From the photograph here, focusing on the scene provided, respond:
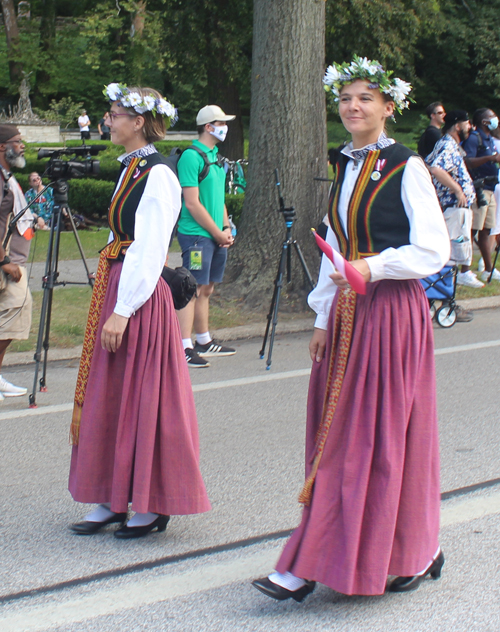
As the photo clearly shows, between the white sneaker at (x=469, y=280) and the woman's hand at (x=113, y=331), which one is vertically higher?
the woman's hand at (x=113, y=331)

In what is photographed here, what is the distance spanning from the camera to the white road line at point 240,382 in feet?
18.0

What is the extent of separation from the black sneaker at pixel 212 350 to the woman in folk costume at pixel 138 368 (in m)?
3.41

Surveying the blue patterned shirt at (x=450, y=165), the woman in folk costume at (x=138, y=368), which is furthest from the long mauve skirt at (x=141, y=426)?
the blue patterned shirt at (x=450, y=165)

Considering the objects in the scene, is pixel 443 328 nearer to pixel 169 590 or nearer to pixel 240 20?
pixel 169 590

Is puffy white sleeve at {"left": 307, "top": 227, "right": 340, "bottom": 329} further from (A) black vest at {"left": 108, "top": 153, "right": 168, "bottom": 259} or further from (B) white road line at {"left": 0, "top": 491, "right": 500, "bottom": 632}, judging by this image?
(B) white road line at {"left": 0, "top": 491, "right": 500, "bottom": 632}

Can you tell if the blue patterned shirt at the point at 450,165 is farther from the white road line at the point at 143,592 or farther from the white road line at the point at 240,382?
the white road line at the point at 143,592

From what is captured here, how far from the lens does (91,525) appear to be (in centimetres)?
372

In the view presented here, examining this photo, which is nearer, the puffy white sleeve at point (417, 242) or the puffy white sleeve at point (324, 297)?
the puffy white sleeve at point (417, 242)

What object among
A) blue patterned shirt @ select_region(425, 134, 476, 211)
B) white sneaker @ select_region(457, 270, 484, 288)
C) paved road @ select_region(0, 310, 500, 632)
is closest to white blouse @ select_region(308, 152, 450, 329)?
Result: paved road @ select_region(0, 310, 500, 632)

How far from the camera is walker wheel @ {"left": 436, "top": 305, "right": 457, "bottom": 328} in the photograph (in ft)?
26.9

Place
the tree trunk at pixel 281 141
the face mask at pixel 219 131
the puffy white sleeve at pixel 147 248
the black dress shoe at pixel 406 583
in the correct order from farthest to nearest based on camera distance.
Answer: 1. the tree trunk at pixel 281 141
2. the face mask at pixel 219 131
3. the puffy white sleeve at pixel 147 248
4. the black dress shoe at pixel 406 583

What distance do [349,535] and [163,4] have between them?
20.5 meters

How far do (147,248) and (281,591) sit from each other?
1457mm

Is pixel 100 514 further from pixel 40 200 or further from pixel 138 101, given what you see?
pixel 40 200
